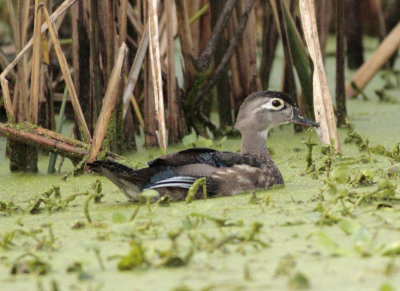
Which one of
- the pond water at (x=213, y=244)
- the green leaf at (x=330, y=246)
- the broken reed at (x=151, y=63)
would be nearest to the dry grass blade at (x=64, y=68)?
the broken reed at (x=151, y=63)

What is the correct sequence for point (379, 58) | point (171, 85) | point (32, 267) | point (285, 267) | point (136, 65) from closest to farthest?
point (285, 267), point (32, 267), point (136, 65), point (171, 85), point (379, 58)

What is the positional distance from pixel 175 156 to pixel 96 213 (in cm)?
57

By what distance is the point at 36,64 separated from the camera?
4930 mm

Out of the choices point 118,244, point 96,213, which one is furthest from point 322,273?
point 96,213

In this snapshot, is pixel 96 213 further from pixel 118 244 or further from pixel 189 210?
pixel 118 244

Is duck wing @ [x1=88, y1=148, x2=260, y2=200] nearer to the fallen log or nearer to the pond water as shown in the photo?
the pond water

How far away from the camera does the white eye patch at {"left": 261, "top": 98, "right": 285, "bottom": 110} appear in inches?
195

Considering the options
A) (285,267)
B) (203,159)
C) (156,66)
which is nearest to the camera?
(285,267)

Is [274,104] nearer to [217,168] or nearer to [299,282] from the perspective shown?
[217,168]

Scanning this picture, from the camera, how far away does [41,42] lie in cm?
498

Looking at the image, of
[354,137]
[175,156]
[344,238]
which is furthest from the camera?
[354,137]

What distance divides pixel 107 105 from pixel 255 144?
82 cm

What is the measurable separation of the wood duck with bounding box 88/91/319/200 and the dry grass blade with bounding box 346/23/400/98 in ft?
7.23

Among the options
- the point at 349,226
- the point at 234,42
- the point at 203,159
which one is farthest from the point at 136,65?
the point at 349,226
